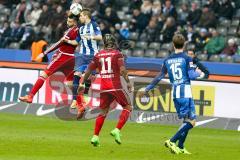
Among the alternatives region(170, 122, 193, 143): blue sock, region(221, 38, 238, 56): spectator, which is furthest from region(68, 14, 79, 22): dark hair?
region(221, 38, 238, 56): spectator

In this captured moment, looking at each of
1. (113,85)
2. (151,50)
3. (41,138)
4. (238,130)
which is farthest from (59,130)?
(151,50)

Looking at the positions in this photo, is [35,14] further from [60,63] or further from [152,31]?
[60,63]

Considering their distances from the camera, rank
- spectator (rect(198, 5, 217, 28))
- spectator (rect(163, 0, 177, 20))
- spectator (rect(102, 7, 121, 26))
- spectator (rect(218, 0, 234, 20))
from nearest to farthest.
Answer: spectator (rect(198, 5, 217, 28)) < spectator (rect(218, 0, 234, 20)) < spectator (rect(163, 0, 177, 20)) < spectator (rect(102, 7, 121, 26))

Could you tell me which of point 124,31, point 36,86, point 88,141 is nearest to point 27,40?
point 124,31

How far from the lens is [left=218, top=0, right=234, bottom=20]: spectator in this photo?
28.0 metres

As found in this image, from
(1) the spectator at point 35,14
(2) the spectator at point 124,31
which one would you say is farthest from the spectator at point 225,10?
(1) the spectator at point 35,14

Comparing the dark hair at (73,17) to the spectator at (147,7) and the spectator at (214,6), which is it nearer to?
the spectator at (214,6)

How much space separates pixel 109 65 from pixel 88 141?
171 cm

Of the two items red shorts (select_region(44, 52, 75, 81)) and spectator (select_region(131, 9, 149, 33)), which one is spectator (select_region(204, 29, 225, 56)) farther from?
red shorts (select_region(44, 52, 75, 81))

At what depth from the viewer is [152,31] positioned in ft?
94.3

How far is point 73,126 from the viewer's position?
19.1 m

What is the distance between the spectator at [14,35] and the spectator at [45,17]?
774 mm

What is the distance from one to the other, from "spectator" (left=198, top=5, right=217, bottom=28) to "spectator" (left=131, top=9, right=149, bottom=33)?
2.26 meters

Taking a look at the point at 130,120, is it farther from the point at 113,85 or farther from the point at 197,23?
the point at 197,23
